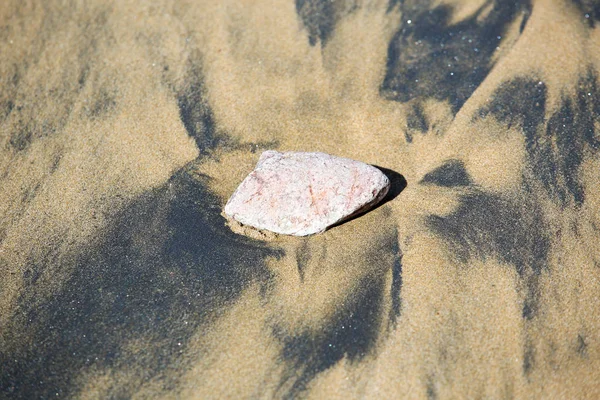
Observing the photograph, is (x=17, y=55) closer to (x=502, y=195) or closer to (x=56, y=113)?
(x=56, y=113)

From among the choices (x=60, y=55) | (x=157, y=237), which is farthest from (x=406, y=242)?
(x=60, y=55)

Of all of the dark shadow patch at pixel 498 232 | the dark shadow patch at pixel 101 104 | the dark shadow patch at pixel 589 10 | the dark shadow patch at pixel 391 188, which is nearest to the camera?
the dark shadow patch at pixel 498 232

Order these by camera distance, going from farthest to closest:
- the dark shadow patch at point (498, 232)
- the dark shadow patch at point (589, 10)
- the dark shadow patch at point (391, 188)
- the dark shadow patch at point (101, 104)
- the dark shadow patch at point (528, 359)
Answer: the dark shadow patch at point (589, 10), the dark shadow patch at point (101, 104), the dark shadow patch at point (391, 188), the dark shadow patch at point (498, 232), the dark shadow patch at point (528, 359)

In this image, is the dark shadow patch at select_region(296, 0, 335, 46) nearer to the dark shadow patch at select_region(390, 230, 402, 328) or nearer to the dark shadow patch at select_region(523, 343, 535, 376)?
the dark shadow patch at select_region(390, 230, 402, 328)

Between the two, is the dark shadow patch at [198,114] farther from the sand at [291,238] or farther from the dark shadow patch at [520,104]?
the dark shadow patch at [520,104]

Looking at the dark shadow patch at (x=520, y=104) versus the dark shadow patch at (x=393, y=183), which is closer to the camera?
the dark shadow patch at (x=393, y=183)

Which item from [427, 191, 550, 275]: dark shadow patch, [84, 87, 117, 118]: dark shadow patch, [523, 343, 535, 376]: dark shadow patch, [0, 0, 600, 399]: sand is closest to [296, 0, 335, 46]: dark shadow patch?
[0, 0, 600, 399]: sand

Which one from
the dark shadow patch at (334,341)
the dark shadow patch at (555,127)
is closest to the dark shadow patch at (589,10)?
the dark shadow patch at (555,127)

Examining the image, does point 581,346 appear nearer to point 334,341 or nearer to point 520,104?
point 334,341
